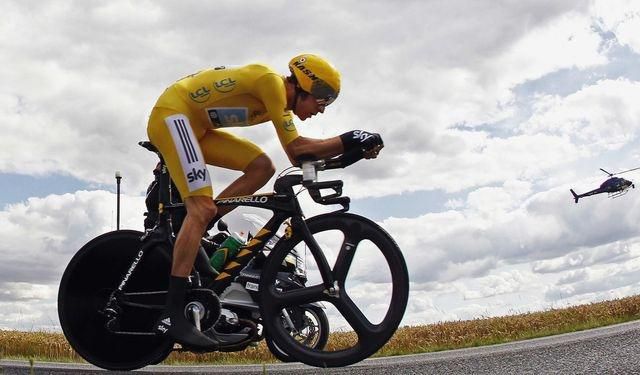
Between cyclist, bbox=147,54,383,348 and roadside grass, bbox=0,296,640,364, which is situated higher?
cyclist, bbox=147,54,383,348

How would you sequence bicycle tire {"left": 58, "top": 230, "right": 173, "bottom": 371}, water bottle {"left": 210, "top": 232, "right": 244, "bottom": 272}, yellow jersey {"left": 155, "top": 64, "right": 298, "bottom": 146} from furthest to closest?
1. bicycle tire {"left": 58, "top": 230, "right": 173, "bottom": 371}
2. water bottle {"left": 210, "top": 232, "right": 244, "bottom": 272}
3. yellow jersey {"left": 155, "top": 64, "right": 298, "bottom": 146}

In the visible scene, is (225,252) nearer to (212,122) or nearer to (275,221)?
(275,221)

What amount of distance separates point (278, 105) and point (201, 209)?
109 centimetres

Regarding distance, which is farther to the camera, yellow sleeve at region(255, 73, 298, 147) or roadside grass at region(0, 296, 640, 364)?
roadside grass at region(0, 296, 640, 364)

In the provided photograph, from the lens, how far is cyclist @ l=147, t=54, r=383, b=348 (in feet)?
15.6

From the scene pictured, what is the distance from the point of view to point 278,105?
15.7 ft

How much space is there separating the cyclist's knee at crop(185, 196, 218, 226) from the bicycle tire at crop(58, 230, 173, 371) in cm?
117

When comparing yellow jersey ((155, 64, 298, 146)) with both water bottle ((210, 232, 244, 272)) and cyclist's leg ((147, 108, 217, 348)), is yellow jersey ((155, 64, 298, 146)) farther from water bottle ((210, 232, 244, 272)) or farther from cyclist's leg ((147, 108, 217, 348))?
water bottle ((210, 232, 244, 272))

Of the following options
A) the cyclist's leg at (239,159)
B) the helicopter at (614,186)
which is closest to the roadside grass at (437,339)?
the cyclist's leg at (239,159)

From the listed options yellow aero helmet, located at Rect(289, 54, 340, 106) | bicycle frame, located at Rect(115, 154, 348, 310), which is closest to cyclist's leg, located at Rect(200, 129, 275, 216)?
bicycle frame, located at Rect(115, 154, 348, 310)

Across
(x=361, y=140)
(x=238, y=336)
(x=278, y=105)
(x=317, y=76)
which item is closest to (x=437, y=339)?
(x=238, y=336)

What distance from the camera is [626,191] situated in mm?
59844

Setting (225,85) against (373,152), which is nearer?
(373,152)

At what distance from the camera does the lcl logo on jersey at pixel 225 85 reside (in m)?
5.08
